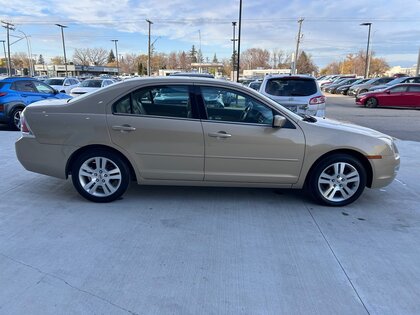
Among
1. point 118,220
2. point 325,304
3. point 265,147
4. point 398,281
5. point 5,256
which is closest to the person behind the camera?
point 325,304

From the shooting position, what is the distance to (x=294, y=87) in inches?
356

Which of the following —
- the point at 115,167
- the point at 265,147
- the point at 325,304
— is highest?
the point at 265,147

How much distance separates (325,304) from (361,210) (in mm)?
2195

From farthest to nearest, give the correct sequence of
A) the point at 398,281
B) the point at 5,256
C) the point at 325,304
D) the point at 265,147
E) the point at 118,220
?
the point at 265,147 < the point at 118,220 < the point at 5,256 < the point at 398,281 < the point at 325,304

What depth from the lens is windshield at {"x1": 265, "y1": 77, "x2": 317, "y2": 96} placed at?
901cm

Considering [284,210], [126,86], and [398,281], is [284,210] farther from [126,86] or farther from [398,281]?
[126,86]

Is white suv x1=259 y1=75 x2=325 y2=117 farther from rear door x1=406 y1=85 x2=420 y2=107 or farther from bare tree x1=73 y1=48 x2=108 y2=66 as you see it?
bare tree x1=73 y1=48 x2=108 y2=66

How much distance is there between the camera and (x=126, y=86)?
4.52 metres

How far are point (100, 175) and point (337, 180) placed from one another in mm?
3032

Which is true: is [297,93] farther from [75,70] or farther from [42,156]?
[75,70]

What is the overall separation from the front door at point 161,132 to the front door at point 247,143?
0.59 feet

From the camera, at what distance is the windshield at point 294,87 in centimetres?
901

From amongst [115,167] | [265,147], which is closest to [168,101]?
[115,167]

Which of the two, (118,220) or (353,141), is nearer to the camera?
(118,220)
